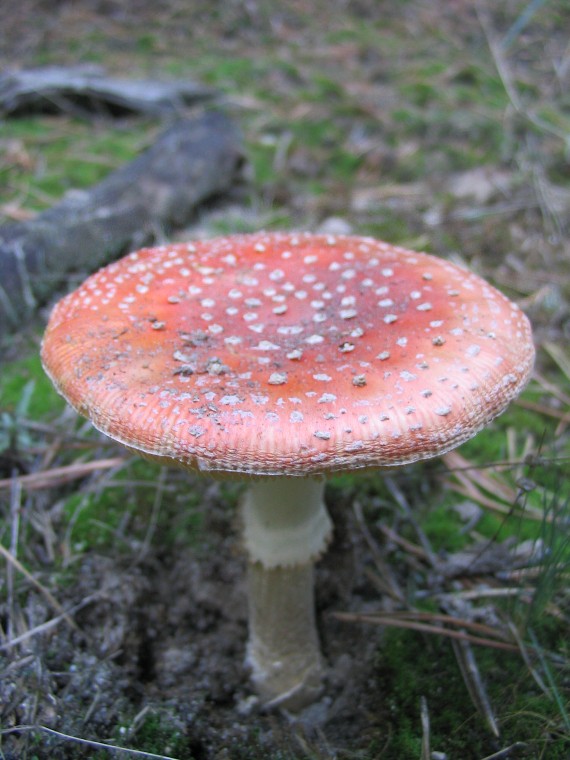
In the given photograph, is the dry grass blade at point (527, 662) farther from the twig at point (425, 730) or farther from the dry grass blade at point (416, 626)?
the twig at point (425, 730)

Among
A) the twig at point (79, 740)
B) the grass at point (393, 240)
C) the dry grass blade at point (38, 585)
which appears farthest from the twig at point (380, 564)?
the dry grass blade at point (38, 585)

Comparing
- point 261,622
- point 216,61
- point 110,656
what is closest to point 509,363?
point 261,622

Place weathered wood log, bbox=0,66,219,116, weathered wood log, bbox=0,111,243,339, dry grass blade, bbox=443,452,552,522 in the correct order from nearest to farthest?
1. dry grass blade, bbox=443,452,552,522
2. weathered wood log, bbox=0,111,243,339
3. weathered wood log, bbox=0,66,219,116

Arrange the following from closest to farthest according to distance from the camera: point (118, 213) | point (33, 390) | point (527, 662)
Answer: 1. point (527, 662)
2. point (33, 390)
3. point (118, 213)

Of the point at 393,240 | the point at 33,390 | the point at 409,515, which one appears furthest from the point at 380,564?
the point at 393,240

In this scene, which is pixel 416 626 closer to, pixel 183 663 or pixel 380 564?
pixel 380 564

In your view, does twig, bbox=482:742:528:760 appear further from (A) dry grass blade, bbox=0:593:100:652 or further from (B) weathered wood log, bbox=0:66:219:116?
(B) weathered wood log, bbox=0:66:219:116

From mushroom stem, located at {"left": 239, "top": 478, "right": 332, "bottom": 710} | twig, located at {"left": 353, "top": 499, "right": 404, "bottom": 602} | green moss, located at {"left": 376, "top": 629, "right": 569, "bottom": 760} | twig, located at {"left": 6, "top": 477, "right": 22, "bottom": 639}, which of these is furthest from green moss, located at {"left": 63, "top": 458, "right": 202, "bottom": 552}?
green moss, located at {"left": 376, "top": 629, "right": 569, "bottom": 760}
